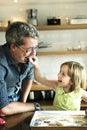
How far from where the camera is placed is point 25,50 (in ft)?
5.78

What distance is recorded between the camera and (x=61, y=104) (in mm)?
1881

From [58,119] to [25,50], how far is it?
1.84 feet

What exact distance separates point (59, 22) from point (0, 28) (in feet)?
2.99

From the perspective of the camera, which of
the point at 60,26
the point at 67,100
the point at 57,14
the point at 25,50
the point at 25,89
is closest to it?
the point at 25,50

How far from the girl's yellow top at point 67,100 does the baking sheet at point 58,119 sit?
0.35m

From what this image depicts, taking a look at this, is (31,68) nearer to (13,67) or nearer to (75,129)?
(13,67)

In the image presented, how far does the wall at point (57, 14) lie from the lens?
14.3 ft

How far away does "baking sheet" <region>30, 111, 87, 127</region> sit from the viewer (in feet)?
4.27

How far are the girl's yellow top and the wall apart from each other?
2440 millimetres

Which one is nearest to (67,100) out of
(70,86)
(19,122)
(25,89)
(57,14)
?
(70,86)

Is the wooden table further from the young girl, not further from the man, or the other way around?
the young girl

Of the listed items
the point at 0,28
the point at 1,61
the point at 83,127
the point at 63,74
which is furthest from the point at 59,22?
the point at 83,127

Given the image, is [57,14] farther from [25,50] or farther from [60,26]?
[25,50]

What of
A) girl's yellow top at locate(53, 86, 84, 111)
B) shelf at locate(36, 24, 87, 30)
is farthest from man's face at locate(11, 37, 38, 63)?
shelf at locate(36, 24, 87, 30)
